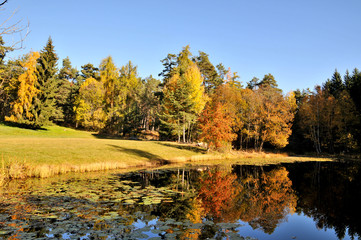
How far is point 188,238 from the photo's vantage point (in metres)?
7.31

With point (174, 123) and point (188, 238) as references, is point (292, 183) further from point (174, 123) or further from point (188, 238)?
point (174, 123)

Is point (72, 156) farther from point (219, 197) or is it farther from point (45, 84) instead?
point (45, 84)

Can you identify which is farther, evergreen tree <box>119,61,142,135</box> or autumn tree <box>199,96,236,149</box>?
evergreen tree <box>119,61,142,135</box>

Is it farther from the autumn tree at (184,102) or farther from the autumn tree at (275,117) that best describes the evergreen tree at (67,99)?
the autumn tree at (275,117)

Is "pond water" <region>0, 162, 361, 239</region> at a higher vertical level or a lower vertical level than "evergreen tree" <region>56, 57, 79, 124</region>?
lower

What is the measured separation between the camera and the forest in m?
42.4

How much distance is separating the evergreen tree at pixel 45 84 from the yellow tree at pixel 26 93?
104cm

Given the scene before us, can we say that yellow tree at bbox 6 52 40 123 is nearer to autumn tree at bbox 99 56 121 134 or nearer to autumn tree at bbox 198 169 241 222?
autumn tree at bbox 99 56 121 134

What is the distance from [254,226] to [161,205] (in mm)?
4397

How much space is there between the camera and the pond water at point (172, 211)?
7.80 m

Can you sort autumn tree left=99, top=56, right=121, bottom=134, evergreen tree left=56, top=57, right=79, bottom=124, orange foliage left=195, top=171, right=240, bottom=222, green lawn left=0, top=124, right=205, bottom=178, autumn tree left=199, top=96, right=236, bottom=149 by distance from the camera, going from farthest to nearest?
evergreen tree left=56, top=57, right=79, bottom=124 < autumn tree left=99, top=56, right=121, bottom=134 < autumn tree left=199, top=96, right=236, bottom=149 < green lawn left=0, top=124, right=205, bottom=178 < orange foliage left=195, top=171, right=240, bottom=222

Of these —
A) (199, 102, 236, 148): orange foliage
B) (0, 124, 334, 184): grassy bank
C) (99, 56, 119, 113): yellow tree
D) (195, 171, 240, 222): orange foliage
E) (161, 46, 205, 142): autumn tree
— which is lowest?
(195, 171, 240, 222): orange foliage

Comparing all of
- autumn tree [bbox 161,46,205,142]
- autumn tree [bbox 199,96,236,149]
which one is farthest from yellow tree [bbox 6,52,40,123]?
autumn tree [bbox 199,96,236,149]

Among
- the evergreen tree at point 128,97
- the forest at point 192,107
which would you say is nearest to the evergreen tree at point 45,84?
the forest at point 192,107
